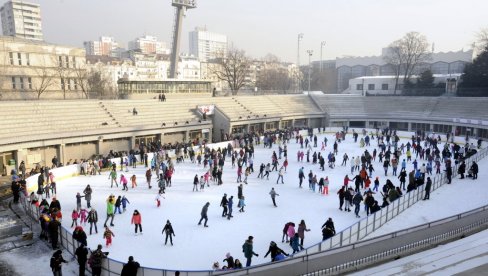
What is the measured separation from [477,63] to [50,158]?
172ft

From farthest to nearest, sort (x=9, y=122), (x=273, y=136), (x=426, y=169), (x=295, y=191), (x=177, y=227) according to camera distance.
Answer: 1. (x=273, y=136)
2. (x=9, y=122)
3. (x=426, y=169)
4. (x=295, y=191)
5. (x=177, y=227)

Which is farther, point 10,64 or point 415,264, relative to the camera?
point 10,64

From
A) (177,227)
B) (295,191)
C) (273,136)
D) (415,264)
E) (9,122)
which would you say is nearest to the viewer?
(415,264)

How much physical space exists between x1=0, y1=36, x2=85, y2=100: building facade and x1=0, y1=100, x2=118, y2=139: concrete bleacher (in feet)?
60.0

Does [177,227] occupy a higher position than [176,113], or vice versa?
[176,113]

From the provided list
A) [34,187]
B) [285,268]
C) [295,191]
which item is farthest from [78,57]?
[285,268]

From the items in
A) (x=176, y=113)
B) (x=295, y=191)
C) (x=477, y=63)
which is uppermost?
(x=477, y=63)

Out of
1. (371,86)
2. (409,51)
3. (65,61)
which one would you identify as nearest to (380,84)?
(371,86)

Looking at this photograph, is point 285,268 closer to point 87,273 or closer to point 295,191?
point 87,273

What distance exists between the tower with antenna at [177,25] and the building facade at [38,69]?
48.4 feet

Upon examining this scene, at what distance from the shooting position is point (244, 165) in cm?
2509

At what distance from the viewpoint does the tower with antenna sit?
44062mm

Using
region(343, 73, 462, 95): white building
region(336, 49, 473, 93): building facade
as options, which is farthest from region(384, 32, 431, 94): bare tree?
region(336, 49, 473, 93): building facade

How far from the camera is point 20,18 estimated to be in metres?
129
